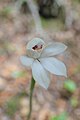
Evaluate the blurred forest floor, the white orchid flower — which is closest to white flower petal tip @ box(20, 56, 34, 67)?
the white orchid flower

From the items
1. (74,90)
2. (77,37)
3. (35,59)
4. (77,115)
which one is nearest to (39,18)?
(77,37)

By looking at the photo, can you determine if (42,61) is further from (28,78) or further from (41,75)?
(28,78)

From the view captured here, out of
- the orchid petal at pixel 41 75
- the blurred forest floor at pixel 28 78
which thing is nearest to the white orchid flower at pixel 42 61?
the orchid petal at pixel 41 75

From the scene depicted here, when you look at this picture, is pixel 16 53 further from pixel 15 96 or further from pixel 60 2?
pixel 60 2

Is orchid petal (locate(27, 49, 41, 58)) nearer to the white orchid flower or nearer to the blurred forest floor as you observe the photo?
the white orchid flower

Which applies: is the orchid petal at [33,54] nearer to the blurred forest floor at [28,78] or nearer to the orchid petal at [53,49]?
the orchid petal at [53,49]

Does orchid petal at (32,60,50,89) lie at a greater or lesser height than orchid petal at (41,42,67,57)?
lesser
